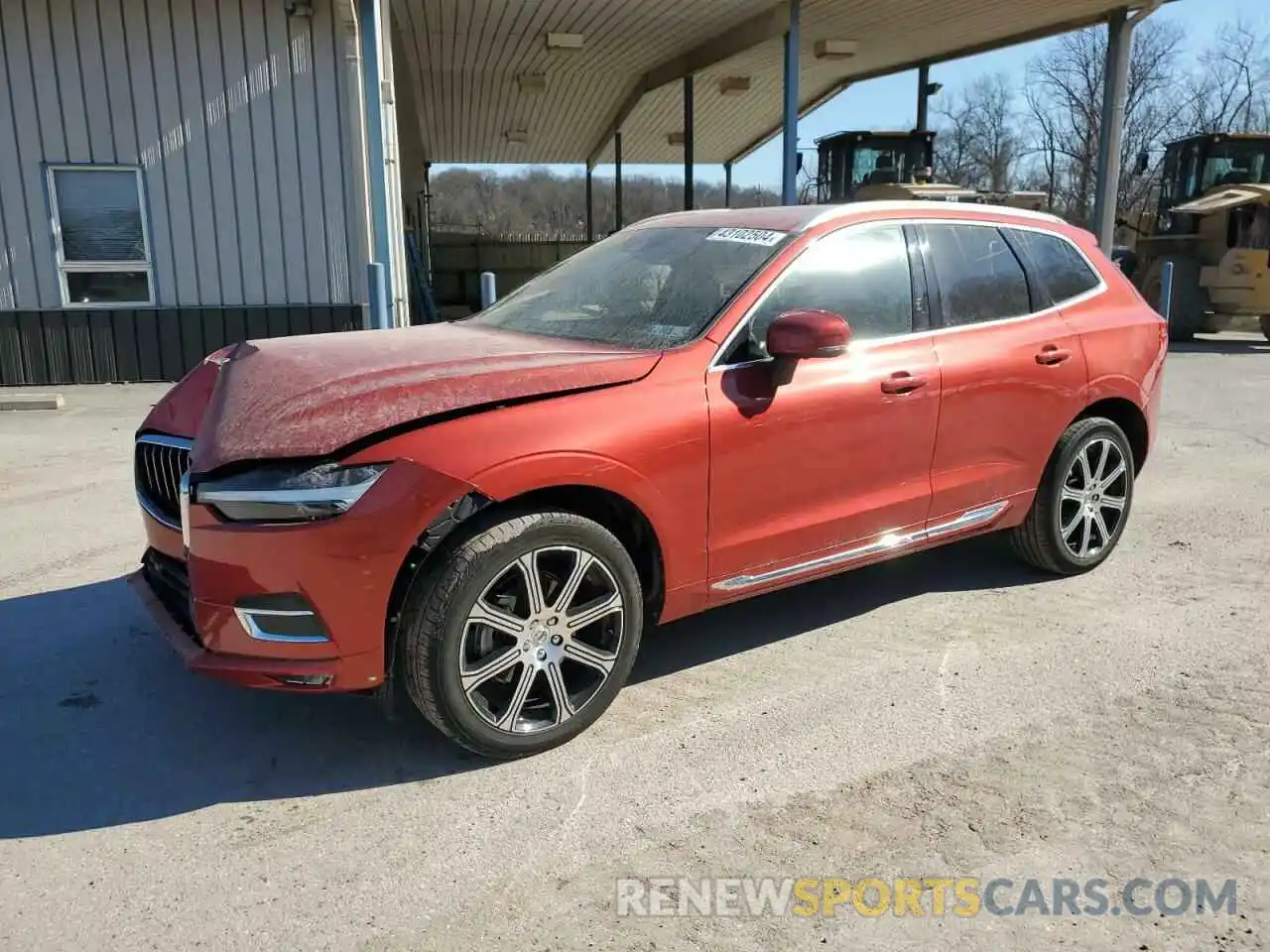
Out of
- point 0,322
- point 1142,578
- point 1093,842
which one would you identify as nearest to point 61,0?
point 0,322

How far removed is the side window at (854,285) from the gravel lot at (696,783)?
1328mm

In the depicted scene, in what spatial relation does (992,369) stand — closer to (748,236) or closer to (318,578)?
(748,236)

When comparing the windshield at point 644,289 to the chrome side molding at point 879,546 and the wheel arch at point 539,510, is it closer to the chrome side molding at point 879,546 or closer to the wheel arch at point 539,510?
the wheel arch at point 539,510

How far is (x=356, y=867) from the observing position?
271cm

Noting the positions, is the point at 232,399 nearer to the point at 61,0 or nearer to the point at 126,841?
the point at 126,841

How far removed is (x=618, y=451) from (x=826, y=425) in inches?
36.6

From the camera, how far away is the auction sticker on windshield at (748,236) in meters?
3.99

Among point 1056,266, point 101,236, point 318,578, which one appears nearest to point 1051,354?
point 1056,266

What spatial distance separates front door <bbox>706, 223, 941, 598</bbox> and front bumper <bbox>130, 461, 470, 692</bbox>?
1.10 m

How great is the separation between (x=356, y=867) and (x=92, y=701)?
156 centimetres

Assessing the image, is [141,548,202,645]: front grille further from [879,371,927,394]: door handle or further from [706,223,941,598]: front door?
[879,371,927,394]: door handle

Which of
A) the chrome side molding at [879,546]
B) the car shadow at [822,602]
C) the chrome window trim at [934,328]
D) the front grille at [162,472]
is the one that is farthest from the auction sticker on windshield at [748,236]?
the front grille at [162,472]

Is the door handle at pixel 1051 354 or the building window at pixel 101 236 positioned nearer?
the door handle at pixel 1051 354

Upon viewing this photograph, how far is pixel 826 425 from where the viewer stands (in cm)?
376
